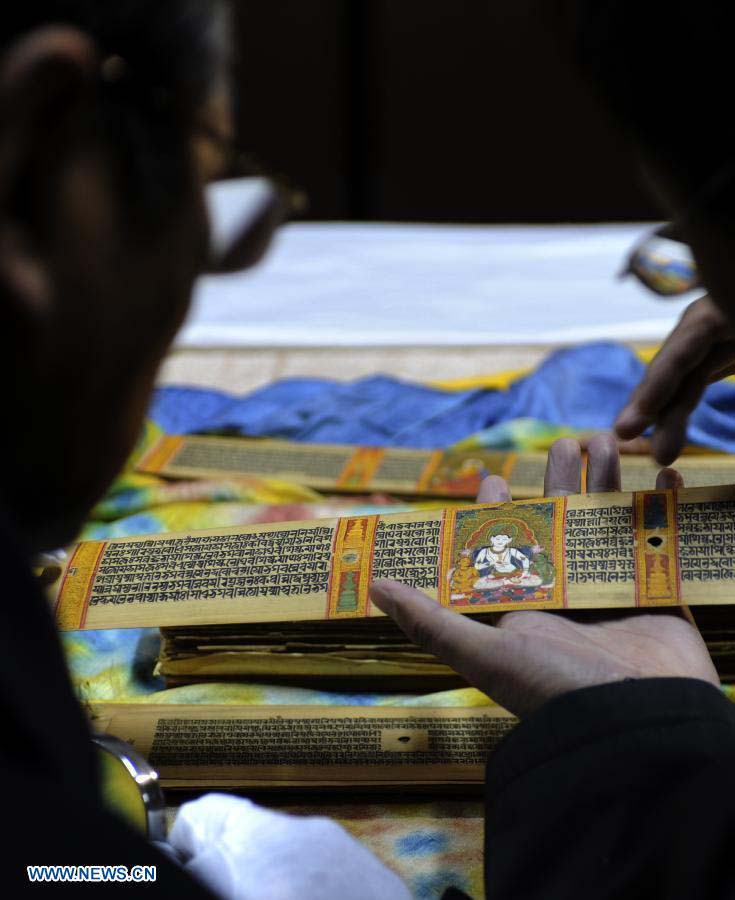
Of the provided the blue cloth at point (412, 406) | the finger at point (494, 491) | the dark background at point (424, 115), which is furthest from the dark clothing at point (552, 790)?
the dark background at point (424, 115)

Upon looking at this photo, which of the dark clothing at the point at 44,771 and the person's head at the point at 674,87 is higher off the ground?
the person's head at the point at 674,87

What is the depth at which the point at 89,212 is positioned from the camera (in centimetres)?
54

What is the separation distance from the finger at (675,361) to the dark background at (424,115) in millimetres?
2783

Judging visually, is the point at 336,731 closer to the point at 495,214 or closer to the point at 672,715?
the point at 672,715

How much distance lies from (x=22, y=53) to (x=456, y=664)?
61cm

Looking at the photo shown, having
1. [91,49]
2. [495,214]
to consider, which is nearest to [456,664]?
[91,49]

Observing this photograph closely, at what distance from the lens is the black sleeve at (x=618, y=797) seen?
2.25 ft

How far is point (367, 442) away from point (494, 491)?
58cm

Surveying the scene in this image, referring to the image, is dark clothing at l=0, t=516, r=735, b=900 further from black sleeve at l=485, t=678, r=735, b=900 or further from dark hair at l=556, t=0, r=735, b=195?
dark hair at l=556, t=0, r=735, b=195

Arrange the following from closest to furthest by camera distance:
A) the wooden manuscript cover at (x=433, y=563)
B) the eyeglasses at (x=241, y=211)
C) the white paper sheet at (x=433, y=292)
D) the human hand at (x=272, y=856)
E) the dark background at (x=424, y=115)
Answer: the eyeglasses at (x=241, y=211) → the human hand at (x=272, y=856) → the wooden manuscript cover at (x=433, y=563) → the white paper sheet at (x=433, y=292) → the dark background at (x=424, y=115)

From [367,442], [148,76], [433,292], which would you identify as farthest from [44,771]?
[433,292]

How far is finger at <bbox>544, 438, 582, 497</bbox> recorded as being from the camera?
1.14 metres

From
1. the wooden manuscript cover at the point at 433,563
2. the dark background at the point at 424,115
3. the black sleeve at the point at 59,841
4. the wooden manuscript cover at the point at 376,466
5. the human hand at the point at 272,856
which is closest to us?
the black sleeve at the point at 59,841

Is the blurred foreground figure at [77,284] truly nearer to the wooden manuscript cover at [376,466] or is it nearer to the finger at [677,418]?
the finger at [677,418]
